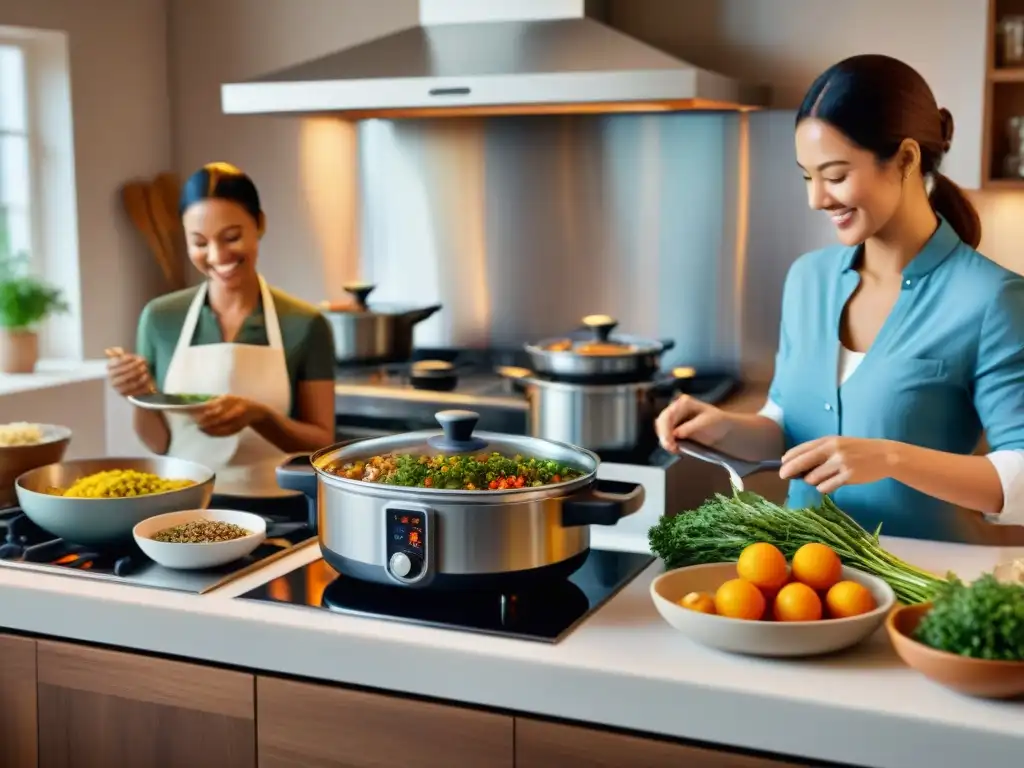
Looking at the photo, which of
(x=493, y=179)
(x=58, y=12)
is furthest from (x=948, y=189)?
(x=58, y=12)

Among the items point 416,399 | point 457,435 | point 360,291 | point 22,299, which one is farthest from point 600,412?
point 22,299

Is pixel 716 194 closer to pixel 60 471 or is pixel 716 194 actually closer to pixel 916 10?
pixel 916 10

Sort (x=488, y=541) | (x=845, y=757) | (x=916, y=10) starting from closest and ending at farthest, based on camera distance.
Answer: (x=845, y=757)
(x=488, y=541)
(x=916, y=10)

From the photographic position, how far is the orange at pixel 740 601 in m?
1.46

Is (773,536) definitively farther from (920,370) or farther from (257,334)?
(257,334)

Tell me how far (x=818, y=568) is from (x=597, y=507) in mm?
284

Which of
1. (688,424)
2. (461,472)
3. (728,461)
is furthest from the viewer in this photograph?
(688,424)

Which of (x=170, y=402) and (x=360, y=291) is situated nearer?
(x=170, y=402)

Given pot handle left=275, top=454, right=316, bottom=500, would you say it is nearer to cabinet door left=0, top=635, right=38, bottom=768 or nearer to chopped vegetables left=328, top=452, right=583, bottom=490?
chopped vegetables left=328, top=452, right=583, bottom=490

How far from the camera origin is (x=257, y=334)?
8.55ft

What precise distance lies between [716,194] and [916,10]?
760mm

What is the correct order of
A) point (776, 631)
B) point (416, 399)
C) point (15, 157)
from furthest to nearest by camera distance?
point (15, 157), point (416, 399), point (776, 631)

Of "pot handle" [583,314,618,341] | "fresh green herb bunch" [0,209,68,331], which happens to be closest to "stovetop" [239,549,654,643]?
"pot handle" [583,314,618,341]

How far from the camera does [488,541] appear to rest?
1591 mm
